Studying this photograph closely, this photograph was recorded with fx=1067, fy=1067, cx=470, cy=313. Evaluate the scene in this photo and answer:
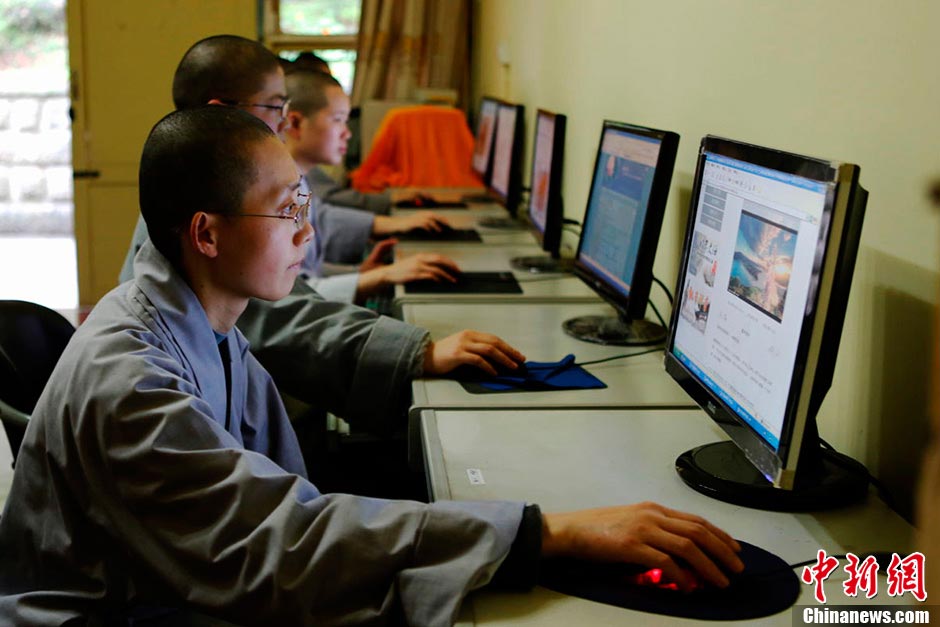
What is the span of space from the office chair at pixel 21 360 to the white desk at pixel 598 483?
67 centimetres

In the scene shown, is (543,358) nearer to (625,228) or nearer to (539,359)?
(539,359)

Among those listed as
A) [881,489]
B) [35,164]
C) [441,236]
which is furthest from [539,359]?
[35,164]

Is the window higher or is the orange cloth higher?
the window

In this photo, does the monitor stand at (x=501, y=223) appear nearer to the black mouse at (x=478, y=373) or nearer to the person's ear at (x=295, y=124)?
the person's ear at (x=295, y=124)

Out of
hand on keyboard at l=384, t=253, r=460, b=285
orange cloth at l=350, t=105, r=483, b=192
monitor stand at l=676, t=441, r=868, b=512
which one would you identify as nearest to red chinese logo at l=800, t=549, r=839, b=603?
monitor stand at l=676, t=441, r=868, b=512

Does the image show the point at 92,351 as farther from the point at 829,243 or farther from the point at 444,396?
the point at 829,243

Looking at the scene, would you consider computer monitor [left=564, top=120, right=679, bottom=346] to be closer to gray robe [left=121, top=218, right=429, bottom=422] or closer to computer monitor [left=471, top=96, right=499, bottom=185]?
gray robe [left=121, top=218, right=429, bottom=422]

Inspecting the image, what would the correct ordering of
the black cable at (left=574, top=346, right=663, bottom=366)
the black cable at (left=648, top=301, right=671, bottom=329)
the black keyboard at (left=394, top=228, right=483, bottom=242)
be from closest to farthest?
the black cable at (left=574, top=346, right=663, bottom=366), the black cable at (left=648, top=301, right=671, bottom=329), the black keyboard at (left=394, top=228, right=483, bottom=242)

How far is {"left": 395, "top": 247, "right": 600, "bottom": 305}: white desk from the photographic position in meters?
2.39

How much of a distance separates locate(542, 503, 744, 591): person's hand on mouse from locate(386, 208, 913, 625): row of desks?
0.06 m

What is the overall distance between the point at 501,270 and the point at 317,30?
3431 mm

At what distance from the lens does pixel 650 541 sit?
1.08 meters

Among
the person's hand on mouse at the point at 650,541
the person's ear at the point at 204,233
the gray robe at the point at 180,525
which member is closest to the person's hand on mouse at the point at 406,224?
the person's ear at the point at 204,233

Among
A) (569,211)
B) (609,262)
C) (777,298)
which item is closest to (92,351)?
(777,298)
